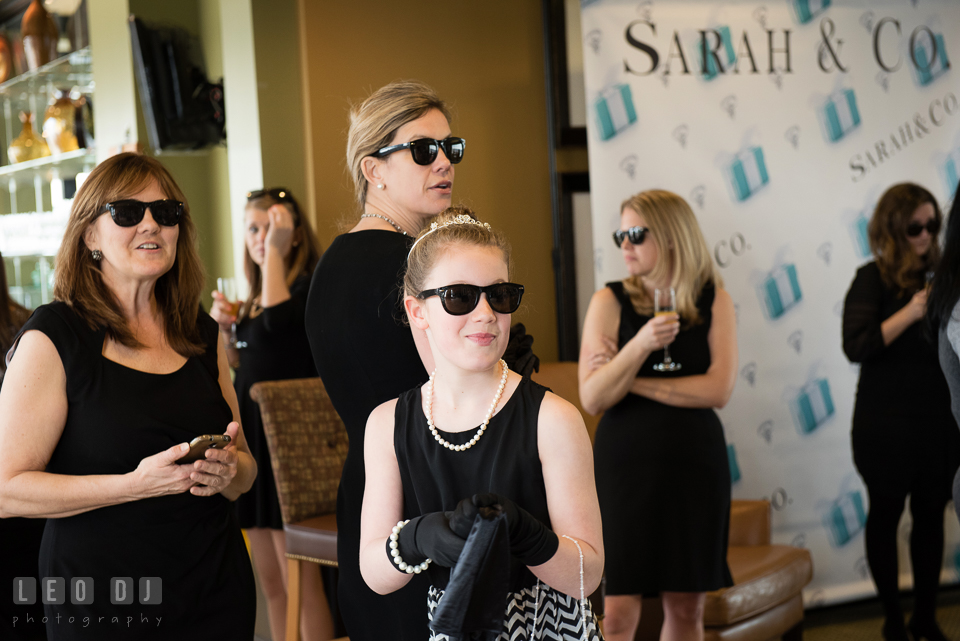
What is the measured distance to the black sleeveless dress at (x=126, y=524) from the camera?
169cm

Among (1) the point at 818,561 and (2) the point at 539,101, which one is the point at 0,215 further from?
(1) the point at 818,561

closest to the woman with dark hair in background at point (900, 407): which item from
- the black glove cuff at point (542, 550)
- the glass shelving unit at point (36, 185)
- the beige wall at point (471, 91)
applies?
the beige wall at point (471, 91)

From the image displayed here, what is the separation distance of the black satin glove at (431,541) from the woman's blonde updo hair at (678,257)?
1783mm

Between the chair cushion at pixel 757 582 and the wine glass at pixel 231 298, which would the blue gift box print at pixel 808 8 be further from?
the wine glass at pixel 231 298

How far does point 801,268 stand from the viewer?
3957mm

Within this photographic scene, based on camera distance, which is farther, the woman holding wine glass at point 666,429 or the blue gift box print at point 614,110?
the blue gift box print at point 614,110

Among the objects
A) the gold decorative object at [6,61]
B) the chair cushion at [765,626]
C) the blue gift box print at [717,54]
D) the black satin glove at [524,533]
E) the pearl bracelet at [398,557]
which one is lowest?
the chair cushion at [765,626]

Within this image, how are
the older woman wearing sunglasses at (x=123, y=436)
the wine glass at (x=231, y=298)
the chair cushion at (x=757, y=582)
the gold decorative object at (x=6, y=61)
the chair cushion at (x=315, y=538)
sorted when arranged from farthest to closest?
the gold decorative object at (x=6, y=61) → the wine glass at (x=231, y=298) → the chair cushion at (x=757, y=582) → the chair cushion at (x=315, y=538) → the older woman wearing sunglasses at (x=123, y=436)

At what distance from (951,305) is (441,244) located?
1.19 m

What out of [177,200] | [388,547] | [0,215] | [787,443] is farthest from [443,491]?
[0,215]

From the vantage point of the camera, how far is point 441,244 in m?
1.39

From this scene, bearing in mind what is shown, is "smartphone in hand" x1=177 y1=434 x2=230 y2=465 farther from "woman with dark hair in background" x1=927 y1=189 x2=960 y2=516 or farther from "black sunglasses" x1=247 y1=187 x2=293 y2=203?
"black sunglasses" x1=247 y1=187 x2=293 y2=203

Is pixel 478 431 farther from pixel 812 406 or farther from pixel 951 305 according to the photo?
pixel 812 406

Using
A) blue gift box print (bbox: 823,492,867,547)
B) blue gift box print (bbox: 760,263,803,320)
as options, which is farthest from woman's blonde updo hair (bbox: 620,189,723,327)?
blue gift box print (bbox: 823,492,867,547)
